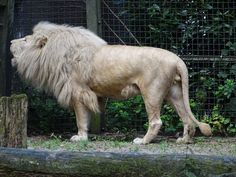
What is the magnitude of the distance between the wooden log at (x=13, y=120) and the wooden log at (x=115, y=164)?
480 millimetres

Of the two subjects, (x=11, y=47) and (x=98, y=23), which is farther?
(x=98, y=23)

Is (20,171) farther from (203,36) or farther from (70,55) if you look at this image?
(203,36)

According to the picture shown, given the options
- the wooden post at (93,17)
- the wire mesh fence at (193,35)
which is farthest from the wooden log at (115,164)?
the wire mesh fence at (193,35)

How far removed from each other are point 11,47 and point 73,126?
146 centimetres

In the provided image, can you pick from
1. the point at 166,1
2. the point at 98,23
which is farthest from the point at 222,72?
the point at 98,23

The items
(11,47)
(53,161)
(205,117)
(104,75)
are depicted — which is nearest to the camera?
(53,161)

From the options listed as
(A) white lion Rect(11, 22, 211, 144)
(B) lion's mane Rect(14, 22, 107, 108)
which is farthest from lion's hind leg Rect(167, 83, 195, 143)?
(B) lion's mane Rect(14, 22, 107, 108)

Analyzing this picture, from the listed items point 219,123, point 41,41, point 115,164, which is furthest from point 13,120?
point 219,123

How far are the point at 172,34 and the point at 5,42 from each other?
7.46ft

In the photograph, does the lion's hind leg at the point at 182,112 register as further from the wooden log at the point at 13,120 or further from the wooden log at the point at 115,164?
the wooden log at the point at 115,164

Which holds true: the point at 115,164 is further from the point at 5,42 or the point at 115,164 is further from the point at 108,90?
the point at 5,42

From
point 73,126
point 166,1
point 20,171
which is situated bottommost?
point 73,126

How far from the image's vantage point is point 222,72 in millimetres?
8023

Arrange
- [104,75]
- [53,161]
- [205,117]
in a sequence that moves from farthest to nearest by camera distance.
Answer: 1. [205,117]
2. [104,75]
3. [53,161]
